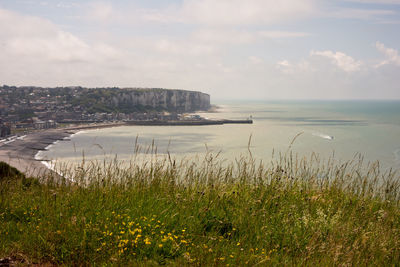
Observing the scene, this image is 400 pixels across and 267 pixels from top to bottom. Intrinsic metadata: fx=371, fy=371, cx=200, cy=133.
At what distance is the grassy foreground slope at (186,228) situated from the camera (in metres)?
4.86

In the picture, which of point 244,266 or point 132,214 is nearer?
point 244,266

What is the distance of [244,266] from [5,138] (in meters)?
124

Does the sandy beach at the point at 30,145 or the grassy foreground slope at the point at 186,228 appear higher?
the grassy foreground slope at the point at 186,228

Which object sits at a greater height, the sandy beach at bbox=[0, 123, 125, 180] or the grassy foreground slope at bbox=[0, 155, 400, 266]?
the grassy foreground slope at bbox=[0, 155, 400, 266]

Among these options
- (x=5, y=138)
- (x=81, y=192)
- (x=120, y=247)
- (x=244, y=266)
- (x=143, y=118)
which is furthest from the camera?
(x=143, y=118)

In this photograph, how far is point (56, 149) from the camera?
93750 mm

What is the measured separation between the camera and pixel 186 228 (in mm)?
5621

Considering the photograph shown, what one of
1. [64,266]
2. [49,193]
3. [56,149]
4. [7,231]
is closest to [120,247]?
[64,266]

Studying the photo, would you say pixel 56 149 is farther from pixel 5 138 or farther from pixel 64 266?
pixel 64 266

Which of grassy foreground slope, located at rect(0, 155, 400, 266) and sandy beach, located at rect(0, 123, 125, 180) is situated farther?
sandy beach, located at rect(0, 123, 125, 180)

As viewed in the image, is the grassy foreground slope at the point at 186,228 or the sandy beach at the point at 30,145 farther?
the sandy beach at the point at 30,145

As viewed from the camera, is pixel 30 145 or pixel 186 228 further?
pixel 30 145

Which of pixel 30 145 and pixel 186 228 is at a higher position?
pixel 186 228

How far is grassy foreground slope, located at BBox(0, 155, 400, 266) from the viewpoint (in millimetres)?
4859
